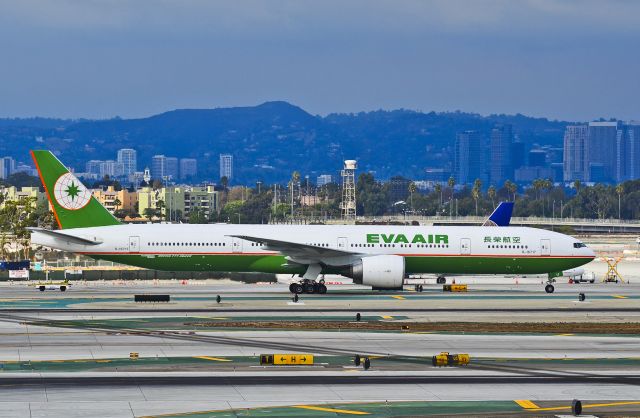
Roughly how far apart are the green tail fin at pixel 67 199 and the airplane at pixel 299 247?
6cm

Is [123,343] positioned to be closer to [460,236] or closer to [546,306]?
[546,306]

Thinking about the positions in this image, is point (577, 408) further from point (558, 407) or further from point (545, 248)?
point (545, 248)

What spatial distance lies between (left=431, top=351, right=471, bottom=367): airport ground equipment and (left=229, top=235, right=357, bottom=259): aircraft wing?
2728 centimetres

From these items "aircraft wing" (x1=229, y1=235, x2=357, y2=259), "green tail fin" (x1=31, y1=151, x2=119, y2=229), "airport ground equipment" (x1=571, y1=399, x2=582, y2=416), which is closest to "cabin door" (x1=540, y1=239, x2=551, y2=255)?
"aircraft wing" (x1=229, y1=235, x2=357, y2=259)

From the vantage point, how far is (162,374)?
119 ft

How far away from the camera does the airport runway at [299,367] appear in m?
31.7

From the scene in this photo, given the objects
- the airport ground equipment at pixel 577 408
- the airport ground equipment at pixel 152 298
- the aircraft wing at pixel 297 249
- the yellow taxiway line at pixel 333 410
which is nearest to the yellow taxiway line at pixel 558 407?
the airport ground equipment at pixel 577 408

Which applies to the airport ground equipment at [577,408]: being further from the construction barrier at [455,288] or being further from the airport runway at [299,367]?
the construction barrier at [455,288]

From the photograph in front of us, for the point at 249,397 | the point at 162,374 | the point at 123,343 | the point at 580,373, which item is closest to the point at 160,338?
the point at 123,343

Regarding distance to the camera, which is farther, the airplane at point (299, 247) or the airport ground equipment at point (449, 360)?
the airplane at point (299, 247)

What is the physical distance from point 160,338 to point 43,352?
5572 mm

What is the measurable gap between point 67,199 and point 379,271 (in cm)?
1932

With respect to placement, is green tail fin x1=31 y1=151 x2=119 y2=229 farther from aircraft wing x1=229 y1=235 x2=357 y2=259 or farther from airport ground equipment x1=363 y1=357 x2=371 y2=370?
airport ground equipment x1=363 y1=357 x2=371 y2=370

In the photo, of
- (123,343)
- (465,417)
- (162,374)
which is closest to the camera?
(465,417)
